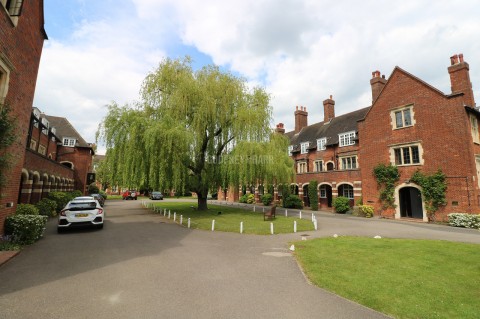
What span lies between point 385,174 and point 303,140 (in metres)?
15.4

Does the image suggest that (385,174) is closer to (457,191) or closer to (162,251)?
(457,191)

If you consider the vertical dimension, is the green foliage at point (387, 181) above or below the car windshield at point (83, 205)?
above

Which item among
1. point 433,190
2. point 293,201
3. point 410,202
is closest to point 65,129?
point 293,201

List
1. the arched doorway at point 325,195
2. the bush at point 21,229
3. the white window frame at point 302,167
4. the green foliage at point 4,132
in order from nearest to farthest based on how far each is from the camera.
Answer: the green foliage at point 4,132 → the bush at point 21,229 → the arched doorway at point 325,195 → the white window frame at point 302,167

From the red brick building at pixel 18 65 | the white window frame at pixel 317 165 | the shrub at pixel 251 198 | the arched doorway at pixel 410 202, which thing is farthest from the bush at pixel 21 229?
the shrub at pixel 251 198

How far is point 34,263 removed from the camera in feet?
22.4

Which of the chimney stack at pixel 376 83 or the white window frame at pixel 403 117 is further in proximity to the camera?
the chimney stack at pixel 376 83

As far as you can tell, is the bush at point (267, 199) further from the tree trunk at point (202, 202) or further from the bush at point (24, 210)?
the bush at point (24, 210)

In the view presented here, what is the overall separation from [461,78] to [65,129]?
46.0 m

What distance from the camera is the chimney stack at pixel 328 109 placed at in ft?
116

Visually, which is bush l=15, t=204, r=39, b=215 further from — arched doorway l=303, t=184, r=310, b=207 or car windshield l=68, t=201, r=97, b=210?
arched doorway l=303, t=184, r=310, b=207

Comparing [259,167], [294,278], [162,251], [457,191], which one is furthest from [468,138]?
[162,251]

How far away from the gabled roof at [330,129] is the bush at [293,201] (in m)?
7.42

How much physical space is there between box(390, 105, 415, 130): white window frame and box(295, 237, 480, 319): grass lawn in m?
13.1
